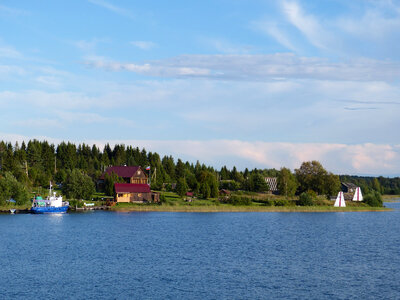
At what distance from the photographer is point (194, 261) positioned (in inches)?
2324

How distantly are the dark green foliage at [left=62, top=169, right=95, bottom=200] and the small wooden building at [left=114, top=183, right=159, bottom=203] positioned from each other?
8313 millimetres

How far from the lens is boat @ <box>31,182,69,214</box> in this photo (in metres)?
126

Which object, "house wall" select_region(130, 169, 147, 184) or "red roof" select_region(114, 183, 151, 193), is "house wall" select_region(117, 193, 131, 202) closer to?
"red roof" select_region(114, 183, 151, 193)

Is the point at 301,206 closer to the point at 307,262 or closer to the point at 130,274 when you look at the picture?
the point at 307,262

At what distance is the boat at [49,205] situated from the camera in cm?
12550

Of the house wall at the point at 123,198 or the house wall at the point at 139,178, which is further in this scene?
the house wall at the point at 139,178

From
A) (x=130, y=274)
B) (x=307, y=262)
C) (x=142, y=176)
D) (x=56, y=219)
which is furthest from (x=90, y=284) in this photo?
(x=142, y=176)

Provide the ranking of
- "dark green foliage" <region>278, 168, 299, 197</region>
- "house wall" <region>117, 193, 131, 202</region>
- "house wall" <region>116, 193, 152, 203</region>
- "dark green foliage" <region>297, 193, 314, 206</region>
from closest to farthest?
"dark green foliage" <region>297, 193, 314, 206</region>, "house wall" <region>117, 193, 131, 202</region>, "house wall" <region>116, 193, 152, 203</region>, "dark green foliage" <region>278, 168, 299, 197</region>

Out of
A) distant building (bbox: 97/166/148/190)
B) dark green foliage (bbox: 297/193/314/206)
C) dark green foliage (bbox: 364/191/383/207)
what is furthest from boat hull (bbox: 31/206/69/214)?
dark green foliage (bbox: 364/191/383/207)

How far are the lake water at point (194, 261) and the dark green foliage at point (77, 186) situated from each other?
34666 millimetres

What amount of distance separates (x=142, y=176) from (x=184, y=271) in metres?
131

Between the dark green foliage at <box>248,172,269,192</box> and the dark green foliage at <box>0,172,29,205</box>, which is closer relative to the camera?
the dark green foliage at <box>0,172,29,205</box>

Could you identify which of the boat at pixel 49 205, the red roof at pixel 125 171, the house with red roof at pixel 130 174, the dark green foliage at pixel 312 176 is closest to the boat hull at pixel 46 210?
the boat at pixel 49 205

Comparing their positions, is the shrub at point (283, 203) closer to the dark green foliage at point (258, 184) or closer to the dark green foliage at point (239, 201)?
the dark green foliage at point (239, 201)
